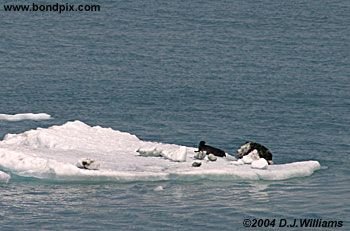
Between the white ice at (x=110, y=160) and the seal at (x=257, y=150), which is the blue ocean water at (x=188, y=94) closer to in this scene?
the white ice at (x=110, y=160)

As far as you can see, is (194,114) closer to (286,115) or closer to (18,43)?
(286,115)

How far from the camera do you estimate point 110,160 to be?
2955 inches

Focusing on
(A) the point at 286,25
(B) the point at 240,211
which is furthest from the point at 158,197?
(A) the point at 286,25

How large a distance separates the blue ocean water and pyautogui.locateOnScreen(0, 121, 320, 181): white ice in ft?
2.04

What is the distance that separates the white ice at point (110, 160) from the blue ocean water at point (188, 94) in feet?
2.04

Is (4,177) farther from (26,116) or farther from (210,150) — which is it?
(26,116)

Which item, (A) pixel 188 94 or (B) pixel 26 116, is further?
(A) pixel 188 94

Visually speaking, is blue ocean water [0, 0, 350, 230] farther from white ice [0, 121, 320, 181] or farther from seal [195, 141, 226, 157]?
seal [195, 141, 226, 157]

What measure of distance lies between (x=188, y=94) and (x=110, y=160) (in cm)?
2813

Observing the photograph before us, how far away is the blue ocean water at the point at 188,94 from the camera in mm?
66750

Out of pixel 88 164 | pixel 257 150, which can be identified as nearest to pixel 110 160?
pixel 88 164

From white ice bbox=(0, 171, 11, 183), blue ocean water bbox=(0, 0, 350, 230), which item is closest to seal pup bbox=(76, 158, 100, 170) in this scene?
blue ocean water bbox=(0, 0, 350, 230)

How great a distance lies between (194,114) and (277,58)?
74.7 ft

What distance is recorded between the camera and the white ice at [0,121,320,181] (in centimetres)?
7125
